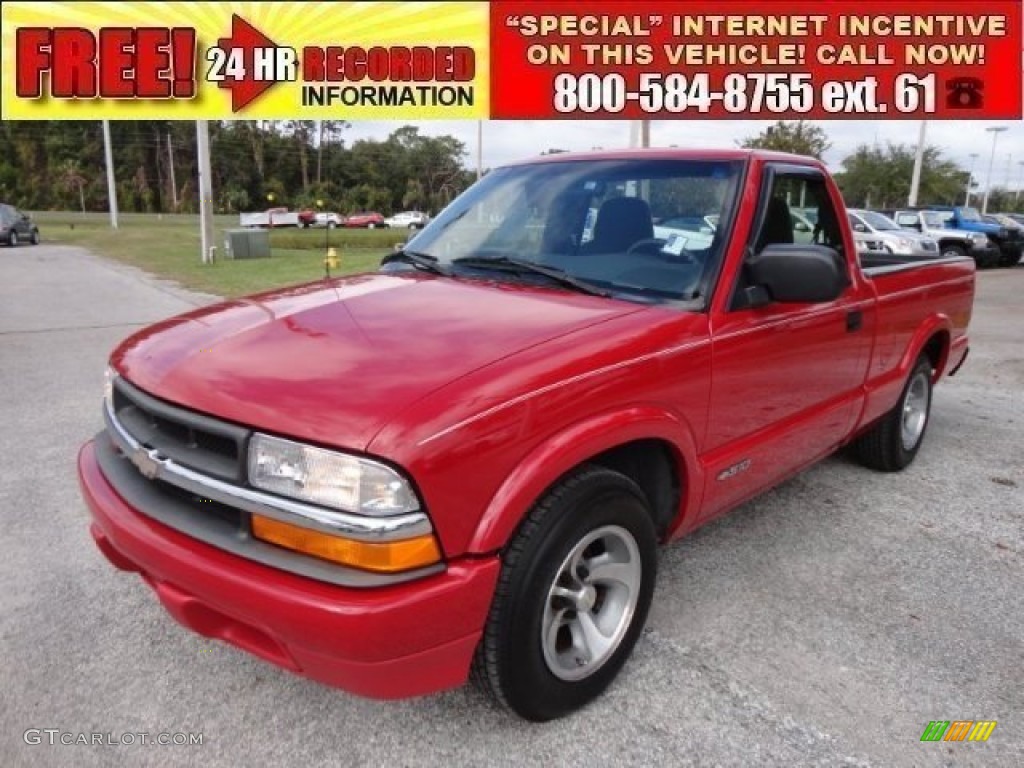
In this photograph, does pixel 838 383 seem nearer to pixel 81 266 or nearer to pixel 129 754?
pixel 129 754

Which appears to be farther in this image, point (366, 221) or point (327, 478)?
point (366, 221)

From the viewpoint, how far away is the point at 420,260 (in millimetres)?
3381

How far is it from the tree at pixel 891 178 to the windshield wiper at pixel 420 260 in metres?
51.2

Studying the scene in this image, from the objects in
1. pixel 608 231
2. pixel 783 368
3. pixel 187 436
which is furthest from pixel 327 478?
pixel 783 368

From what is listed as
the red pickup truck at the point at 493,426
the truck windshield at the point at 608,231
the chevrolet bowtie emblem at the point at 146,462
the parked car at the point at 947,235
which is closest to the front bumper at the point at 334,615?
the red pickup truck at the point at 493,426

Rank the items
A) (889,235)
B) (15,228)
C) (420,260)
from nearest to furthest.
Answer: (420,260), (889,235), (15,228)

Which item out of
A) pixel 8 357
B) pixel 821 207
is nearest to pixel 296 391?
pixel 821 207

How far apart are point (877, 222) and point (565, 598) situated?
18878mm

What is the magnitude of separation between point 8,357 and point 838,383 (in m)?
7.66

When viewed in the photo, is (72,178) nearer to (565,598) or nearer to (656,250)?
(656,250)

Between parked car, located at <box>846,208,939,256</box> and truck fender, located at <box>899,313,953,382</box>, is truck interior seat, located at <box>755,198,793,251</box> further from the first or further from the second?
parked car, located at <box>846,208,939,256</box>

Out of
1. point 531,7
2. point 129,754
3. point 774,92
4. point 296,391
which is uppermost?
point 531,7

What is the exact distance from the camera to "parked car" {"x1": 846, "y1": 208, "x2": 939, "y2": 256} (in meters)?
16.3

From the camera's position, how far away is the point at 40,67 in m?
12.0
